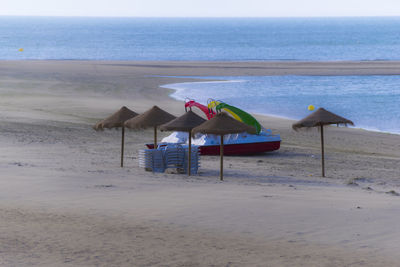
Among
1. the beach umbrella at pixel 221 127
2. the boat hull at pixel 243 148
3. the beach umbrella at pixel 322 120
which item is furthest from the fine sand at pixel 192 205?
the beach umbrella at pixel 322 120

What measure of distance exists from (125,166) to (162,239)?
751 cm

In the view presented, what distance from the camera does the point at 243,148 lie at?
21.4m

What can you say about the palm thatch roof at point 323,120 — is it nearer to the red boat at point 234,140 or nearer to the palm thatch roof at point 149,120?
the red boat at point 234,140

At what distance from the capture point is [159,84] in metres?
46.0

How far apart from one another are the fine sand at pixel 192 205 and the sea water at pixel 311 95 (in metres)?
8.98

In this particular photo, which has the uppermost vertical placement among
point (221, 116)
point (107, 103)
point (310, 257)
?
point (107, 103)

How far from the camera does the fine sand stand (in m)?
10.0

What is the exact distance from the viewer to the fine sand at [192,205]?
10047 millimetres

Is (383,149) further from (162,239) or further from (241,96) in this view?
(241,96)

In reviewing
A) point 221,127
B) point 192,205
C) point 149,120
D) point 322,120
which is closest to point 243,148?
point 322,120

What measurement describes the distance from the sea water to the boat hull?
32.3ft

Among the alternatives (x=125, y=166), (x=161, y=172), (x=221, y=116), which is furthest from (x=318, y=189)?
(x=125, y=166)

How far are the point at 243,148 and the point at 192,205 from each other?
29.0 ft

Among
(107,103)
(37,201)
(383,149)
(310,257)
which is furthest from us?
(107,103)
